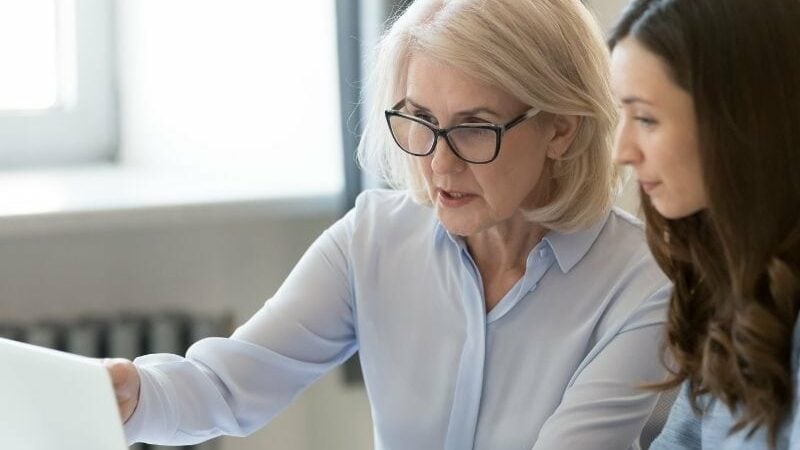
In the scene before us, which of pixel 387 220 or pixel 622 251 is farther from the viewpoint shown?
pixel 387 220

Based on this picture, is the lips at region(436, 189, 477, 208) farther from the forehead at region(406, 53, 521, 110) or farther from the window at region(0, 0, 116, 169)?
the window at region(0, 0, 116, 169)

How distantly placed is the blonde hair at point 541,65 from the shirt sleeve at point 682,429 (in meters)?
0.36

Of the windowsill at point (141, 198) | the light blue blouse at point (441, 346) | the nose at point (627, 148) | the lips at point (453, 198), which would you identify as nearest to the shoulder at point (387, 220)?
the light blue blouse at point (441, 346)

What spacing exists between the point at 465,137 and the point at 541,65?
13 cm

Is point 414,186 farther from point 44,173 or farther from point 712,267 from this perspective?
point 44,173

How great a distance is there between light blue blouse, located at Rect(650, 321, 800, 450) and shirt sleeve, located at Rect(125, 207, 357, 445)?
53 centimetres

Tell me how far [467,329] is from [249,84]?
1268 millimetres

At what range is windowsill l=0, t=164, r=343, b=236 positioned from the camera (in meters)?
2.46

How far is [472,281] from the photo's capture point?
1739 mm

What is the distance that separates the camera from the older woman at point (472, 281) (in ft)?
5.26

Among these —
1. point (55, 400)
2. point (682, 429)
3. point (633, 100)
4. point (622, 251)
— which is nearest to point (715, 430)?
point (682, 429)

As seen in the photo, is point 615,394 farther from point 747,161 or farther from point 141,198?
point 141,198

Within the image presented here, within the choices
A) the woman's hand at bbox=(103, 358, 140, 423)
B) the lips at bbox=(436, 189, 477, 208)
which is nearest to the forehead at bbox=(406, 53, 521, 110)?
the lips at bbox=(436, 189, 477, 208)

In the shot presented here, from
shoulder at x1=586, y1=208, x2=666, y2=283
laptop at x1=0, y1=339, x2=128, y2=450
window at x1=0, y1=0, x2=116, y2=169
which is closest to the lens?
laptop at x1=0, y1=339, x2=128, y2=450
